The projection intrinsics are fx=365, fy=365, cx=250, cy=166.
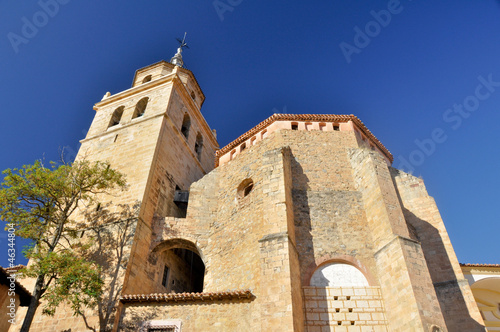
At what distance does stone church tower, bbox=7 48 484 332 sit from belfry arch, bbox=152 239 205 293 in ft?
0.23

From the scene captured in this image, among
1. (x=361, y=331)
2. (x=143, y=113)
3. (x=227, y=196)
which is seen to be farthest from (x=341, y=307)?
(x=143, y=113)

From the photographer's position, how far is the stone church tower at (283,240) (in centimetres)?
1010

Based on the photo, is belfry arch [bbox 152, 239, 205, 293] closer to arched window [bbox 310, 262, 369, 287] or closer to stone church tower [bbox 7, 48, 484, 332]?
stone church tower [bbox 7, 48, 484, 332]

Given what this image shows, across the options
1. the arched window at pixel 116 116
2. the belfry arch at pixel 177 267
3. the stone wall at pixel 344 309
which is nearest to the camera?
the stone wall at pixel 344 309

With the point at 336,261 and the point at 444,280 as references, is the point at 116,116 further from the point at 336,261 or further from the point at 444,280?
the point at 444,280

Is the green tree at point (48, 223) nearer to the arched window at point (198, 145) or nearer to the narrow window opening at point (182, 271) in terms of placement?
the narrow window opening at point (182, 271)

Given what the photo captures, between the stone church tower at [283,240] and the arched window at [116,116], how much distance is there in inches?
78.0

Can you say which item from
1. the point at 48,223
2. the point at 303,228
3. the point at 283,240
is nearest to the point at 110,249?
the point at 48,223

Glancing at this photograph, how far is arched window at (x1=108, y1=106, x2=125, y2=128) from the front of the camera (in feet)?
67.8

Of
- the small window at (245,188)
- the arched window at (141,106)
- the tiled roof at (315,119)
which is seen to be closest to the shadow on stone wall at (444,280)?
the tiled roof at (315,119)

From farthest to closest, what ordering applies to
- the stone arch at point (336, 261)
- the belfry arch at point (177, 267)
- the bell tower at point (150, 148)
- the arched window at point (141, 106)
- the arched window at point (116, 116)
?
the arched window at point (116, 116) → the arched window at point (141, 106) → the belfry arch at point (177, 267) → the bell tower at point (150, 148) → the stone arch at point (336, 261)

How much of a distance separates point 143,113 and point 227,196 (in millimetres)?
8247

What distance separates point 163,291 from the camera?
14094 millimetres

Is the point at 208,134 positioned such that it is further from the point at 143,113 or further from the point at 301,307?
the point at 301,307
